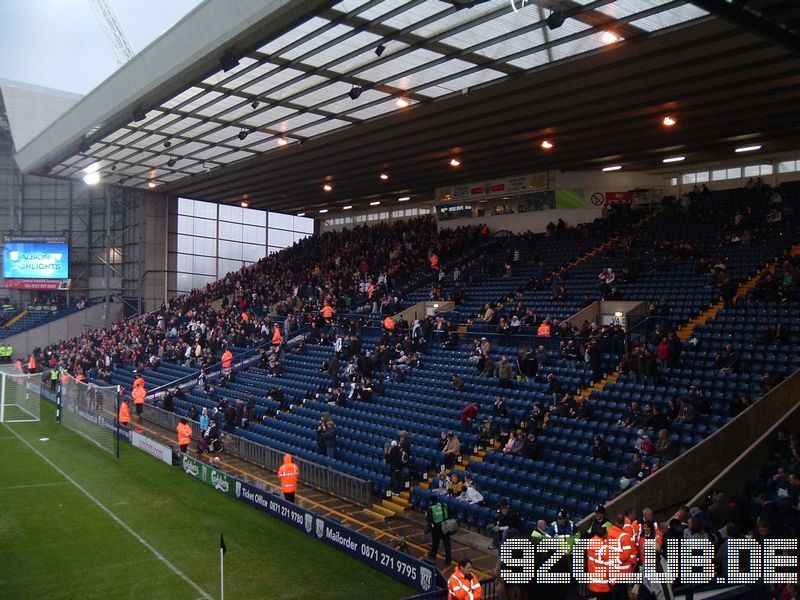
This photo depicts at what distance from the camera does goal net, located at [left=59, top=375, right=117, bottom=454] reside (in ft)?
83.3

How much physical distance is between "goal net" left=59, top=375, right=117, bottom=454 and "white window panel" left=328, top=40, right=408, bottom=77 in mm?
14366

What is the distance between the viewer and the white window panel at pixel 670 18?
1641cm

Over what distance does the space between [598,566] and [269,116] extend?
21625 millimetres

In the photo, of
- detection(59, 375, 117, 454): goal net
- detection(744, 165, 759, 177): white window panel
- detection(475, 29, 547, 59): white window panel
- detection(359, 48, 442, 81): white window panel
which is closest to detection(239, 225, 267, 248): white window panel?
detection(59, 375, 117, 454): goal net

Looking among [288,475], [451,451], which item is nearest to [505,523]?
[451,451]

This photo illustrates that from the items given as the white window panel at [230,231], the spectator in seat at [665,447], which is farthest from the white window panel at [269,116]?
the white window panel at [230,231]

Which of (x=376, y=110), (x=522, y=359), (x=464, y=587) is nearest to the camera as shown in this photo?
(x=464, y=587)

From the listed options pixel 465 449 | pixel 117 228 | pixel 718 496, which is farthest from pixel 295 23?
pixel 117 228

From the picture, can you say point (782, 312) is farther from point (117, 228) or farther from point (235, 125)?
point (117, 228)

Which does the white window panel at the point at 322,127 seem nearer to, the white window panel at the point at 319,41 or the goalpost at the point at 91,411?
the white window panel at the point at 319,41

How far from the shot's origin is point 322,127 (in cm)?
2845

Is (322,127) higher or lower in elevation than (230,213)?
lower

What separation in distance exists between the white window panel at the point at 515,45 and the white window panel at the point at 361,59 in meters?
2.27

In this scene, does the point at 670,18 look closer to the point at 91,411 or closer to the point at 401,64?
the point at 401,64
